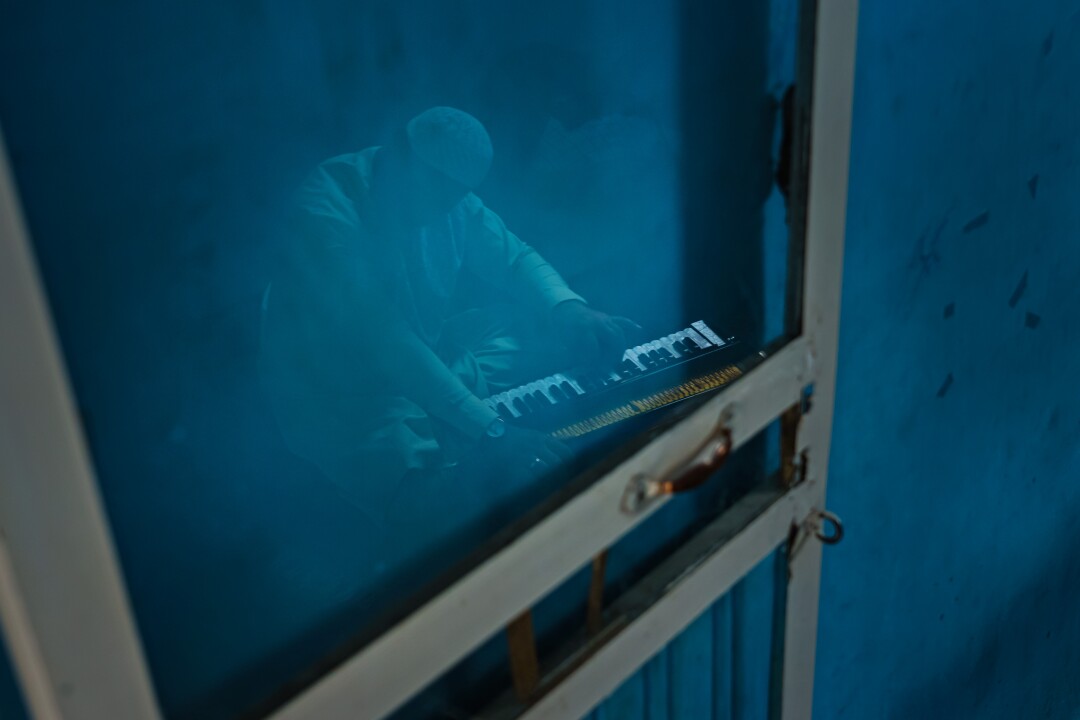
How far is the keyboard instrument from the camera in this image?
3.30 feet

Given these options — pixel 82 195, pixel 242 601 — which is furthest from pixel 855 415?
pixel 82 195

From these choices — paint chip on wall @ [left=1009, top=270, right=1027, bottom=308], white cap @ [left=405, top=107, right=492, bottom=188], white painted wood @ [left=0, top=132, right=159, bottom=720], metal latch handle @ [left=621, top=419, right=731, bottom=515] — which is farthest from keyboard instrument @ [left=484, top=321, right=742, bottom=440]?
paint chip on wall @ [left=1009, top=270, right=1027, bottom=308]

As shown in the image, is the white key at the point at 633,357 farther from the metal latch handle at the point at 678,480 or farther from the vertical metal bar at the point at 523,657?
the vertical metal bar at the point at 523,657

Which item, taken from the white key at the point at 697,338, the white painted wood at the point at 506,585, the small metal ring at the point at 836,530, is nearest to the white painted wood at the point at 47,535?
the white painted wood at the point at 506,585

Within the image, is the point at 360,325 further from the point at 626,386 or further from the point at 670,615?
the point at 670,615

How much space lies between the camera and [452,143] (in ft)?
2.82

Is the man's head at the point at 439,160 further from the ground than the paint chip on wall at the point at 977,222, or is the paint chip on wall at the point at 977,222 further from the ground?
the man's head at the point at 439,160

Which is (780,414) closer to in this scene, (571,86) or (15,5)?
(571,86)

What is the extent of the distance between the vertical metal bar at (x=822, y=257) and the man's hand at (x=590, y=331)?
0.23 m

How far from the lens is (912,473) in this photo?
165cm

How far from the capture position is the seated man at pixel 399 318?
0.78 metres

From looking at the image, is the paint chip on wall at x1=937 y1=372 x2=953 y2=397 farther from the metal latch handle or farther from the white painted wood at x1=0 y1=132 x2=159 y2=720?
the white painted wood at x1=0 y1=132 x2=159 y2=720

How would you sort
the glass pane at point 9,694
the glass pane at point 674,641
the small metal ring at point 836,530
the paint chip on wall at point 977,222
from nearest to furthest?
the glass pane at point 9,694 < the glass pane at point 674,641 < the small metal ring at point 836,530 < the paint chip on wall at point 977,222

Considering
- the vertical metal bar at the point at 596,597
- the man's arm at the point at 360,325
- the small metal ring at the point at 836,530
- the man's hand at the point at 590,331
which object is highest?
the man's arm at the point at 360,325
